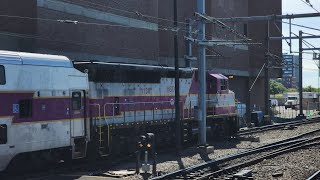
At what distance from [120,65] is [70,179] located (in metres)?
6.37

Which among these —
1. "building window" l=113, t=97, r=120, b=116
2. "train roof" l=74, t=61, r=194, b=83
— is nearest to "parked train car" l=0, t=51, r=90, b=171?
"train roof" l=74, t=61, r=194, b=83

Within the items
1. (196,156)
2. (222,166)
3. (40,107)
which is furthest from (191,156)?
(40,107)

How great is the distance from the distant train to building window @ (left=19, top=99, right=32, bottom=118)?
0.10ft

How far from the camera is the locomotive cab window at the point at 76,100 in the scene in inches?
611

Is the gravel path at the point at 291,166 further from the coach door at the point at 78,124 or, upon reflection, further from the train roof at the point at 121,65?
the train roof at the point at 121,65

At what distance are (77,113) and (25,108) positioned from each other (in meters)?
2.40

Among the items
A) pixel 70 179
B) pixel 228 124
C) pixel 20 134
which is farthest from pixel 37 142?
pixel 228 124

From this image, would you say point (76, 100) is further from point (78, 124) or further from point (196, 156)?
point (196, 156)

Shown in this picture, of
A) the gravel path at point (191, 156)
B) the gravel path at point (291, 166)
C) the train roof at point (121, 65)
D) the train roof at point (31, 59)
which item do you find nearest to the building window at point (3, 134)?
the train roof at point (31, 59)

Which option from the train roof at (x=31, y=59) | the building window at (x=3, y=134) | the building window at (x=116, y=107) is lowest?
the building window at (x=3, y=134)

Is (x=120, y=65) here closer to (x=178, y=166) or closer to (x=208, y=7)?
(x=178, y=166)

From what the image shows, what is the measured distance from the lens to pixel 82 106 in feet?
52.3

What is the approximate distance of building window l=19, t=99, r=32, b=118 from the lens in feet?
44.1

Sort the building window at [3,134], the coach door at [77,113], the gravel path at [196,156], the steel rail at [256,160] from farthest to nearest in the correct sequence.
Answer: the gravel path at [196,156], the coach door at [77,113], the steel rail at [256,160], the building window at [3,134]
